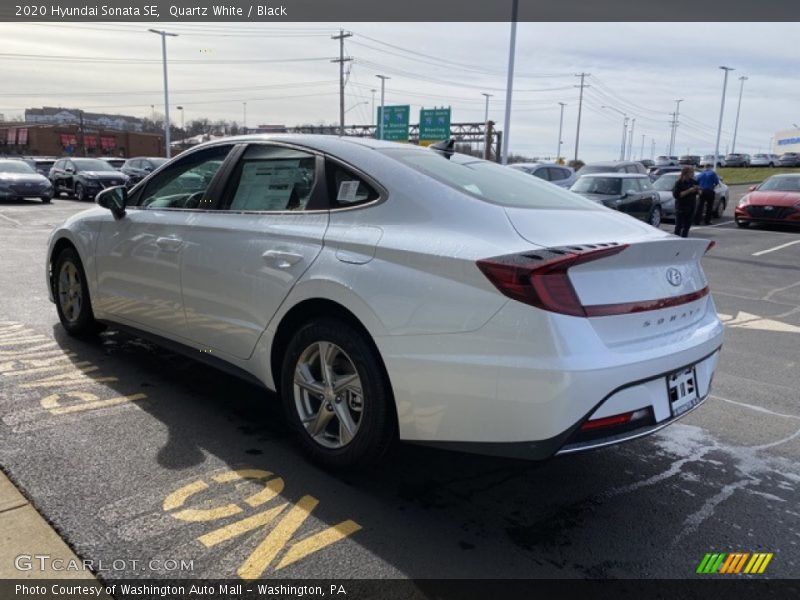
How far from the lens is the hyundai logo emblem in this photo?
295 centimetres

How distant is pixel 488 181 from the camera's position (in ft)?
11.4

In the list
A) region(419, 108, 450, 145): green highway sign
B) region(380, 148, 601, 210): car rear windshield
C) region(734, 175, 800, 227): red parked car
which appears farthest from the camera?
region(419, 108, 450, 145): green highway sign

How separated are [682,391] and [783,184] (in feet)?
56.8

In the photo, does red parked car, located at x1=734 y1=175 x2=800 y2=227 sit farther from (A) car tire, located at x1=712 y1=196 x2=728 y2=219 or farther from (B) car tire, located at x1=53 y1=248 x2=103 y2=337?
(B) car tire, located at x1=53 y1=248 x2=103 y2=337

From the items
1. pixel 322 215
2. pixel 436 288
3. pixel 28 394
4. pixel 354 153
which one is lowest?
pixel 28 394

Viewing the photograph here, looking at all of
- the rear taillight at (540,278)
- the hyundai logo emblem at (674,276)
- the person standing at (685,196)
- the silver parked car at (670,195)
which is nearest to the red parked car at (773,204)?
the silver parked car at (670,195)

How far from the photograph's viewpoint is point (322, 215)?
3.32m

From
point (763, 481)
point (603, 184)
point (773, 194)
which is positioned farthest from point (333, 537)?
point (773, 194)

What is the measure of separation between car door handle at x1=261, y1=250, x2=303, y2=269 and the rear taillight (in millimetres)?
1121

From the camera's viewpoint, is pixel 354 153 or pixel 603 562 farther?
pixel 354 153

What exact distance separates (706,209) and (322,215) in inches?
684

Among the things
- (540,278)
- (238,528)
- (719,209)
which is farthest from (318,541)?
(719,209)

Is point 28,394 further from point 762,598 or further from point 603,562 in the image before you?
point 762,598

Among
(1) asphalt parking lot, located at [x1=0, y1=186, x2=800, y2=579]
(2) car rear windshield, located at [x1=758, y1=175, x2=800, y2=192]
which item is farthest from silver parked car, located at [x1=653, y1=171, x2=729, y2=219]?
(1) asphalt parking lot, located at [x1=0, y1=186, x2=800, y2=579]
